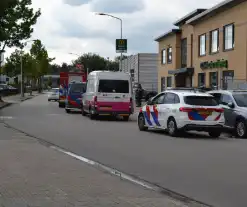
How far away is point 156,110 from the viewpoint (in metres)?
18.5

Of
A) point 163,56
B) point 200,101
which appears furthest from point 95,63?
point 200,101

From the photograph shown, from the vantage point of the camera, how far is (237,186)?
340 inches

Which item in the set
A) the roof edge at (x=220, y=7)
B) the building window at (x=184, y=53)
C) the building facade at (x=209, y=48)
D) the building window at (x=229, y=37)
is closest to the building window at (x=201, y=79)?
the building facade at (x=209, y=48)

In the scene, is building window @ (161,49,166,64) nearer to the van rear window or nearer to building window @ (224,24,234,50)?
building window @ (224,24,234,50)

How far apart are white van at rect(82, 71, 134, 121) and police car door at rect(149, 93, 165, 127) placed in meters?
6.33

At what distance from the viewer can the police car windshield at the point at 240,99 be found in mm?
18030

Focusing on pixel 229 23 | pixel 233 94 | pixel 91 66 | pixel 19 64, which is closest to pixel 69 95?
pixel 229 23

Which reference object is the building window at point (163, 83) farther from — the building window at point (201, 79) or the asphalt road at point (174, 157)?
the asphalt road at point (174, 157)

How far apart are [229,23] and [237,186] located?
27059mm

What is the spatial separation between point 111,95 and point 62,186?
665 inches

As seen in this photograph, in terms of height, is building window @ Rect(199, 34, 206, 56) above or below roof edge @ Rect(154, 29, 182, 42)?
below

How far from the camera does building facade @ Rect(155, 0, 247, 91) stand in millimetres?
32562

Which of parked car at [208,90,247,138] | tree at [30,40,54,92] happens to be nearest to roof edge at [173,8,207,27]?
parked car at [208,90,247,138]

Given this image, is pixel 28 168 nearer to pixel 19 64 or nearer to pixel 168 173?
pixel 168 173
